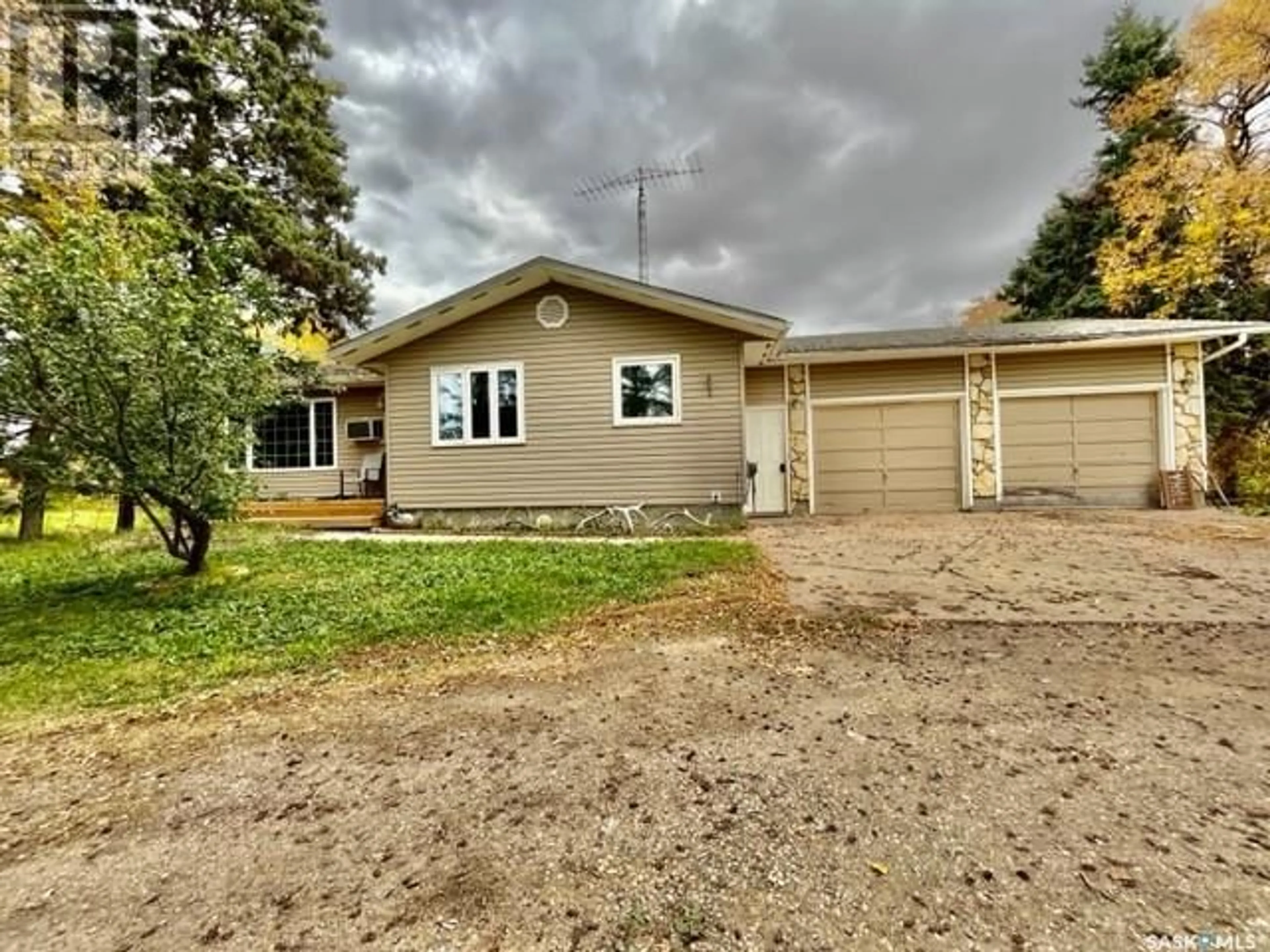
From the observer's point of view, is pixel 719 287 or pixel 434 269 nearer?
pixel 434 269

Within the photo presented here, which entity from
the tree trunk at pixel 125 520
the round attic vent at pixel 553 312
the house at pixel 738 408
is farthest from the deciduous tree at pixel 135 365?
the tree trunk at pixel 125 520

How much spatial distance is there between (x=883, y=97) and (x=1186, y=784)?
17.0m

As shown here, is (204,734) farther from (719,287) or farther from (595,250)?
(719,287)

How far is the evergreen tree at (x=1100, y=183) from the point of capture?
17578mm

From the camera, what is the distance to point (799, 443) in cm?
1248

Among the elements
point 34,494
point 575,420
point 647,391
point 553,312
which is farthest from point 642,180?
point 34,494

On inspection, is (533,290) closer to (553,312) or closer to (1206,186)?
(553,312)

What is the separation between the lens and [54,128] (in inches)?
401

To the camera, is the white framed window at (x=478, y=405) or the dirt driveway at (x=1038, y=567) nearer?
the dirt driveway at (x=1038, y=567)

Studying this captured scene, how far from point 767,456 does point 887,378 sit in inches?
108

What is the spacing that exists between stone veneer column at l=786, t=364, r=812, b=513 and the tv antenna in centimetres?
383

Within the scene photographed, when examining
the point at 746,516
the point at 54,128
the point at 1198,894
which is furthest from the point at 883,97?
the point at 1198,894

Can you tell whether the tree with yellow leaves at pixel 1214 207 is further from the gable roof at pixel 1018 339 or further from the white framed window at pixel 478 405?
the white framed window at pixel 478 405

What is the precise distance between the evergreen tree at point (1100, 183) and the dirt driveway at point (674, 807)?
61.2ft
